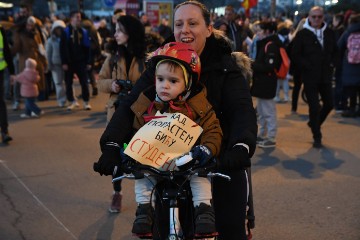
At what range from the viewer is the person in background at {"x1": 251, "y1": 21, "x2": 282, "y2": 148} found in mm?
8375

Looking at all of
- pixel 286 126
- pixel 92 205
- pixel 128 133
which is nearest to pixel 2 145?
pixel 92 205

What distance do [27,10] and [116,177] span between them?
12.0 metres

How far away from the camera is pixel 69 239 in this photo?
16.5ft

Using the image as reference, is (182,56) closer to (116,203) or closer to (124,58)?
(124,58)

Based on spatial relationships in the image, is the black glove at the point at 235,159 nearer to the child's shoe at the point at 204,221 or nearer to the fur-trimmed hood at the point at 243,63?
the child's shoe at the point at 204,221

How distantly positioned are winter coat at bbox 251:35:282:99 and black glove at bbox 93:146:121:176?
18.1 ft

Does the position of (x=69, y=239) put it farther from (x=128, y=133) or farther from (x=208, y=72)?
(x=208, y=72)

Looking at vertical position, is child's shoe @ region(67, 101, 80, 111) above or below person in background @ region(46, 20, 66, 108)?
below

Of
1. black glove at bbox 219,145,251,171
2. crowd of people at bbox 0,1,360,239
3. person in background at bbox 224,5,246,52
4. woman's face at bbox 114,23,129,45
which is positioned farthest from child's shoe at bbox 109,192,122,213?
person in background at bbox 224,5,246,52

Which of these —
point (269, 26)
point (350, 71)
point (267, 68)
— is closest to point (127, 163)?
point (267, 68)

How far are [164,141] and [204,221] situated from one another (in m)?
0.48

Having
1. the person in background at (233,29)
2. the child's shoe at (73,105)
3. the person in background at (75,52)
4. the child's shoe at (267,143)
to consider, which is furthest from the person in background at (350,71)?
the child's shoe at (73,105)

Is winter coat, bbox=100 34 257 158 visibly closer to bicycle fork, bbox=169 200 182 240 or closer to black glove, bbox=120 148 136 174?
black glove, bbox=120 148 136 174

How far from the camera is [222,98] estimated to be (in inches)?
133
